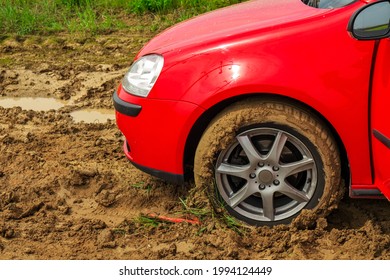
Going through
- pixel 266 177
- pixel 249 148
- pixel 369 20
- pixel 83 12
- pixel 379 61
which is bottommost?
pixel 83 12

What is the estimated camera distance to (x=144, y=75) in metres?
4.11

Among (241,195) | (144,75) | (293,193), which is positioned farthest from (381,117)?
(144,75)

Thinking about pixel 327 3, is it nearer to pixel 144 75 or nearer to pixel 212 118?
pixel 212 118

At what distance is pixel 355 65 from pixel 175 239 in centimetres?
146

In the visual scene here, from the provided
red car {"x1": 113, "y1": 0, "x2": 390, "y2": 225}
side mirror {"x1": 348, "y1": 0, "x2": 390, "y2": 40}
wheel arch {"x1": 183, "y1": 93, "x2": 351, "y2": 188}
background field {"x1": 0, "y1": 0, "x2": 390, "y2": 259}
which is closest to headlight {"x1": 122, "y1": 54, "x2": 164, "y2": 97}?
red car {"x1": 113, "y1": 0, "x2": 390, "y2": 225}

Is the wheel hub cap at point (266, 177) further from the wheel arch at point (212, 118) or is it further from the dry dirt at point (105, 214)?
the wheel arch at point (212, 118)

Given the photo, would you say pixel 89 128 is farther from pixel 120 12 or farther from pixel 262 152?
pixel 120 12

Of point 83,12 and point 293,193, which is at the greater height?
point 293,193

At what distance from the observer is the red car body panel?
363 cm

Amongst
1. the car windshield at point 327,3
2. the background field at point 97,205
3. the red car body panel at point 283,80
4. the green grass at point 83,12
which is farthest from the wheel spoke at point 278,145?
the green grass at point 83,12

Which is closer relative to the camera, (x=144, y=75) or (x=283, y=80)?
(x=283, y=80)

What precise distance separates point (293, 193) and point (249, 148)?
368 mm

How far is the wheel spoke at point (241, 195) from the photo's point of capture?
3992mm

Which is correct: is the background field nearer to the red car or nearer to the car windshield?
the red car
